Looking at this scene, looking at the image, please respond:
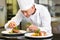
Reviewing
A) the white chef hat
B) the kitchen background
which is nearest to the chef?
the white chef hat

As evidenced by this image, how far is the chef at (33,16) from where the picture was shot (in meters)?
1.33

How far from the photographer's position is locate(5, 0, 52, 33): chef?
133 cm

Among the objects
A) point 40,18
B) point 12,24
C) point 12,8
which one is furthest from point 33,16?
point 12,8

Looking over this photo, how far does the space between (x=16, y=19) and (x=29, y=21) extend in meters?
0.12

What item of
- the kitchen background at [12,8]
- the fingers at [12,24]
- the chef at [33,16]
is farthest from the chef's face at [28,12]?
the kitchen background at [12,8]

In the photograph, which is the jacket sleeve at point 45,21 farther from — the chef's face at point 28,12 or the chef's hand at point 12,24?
the chef's hand at point 12,24

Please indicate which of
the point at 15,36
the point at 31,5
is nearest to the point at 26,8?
the point at 31,5

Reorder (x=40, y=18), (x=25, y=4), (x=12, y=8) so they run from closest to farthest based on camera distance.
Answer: (x=25, y=4), (x=40, y=18), (x=12, y=8)

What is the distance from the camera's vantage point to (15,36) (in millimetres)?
1120

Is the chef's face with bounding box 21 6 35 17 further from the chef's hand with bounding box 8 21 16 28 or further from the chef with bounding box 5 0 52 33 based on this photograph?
the chef's hand with bounding box 8 21 16 28

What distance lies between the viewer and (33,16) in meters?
1.43

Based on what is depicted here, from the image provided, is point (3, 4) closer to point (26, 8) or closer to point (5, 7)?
point (5, 7)

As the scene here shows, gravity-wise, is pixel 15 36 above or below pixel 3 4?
below

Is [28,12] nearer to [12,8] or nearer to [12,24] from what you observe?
[12,24]
